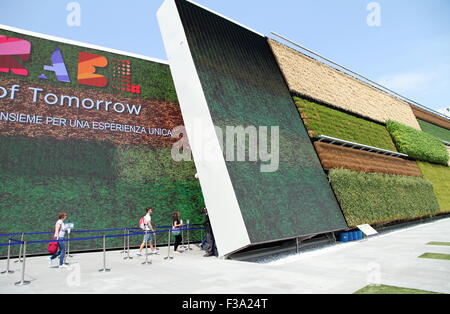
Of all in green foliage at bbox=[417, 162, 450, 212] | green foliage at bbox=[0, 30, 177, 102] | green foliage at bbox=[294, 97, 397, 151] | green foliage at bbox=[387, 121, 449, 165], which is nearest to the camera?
green foliage at bbox=[0, 30, 177, 102]

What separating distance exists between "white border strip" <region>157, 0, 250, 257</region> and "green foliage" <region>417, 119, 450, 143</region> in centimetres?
2601

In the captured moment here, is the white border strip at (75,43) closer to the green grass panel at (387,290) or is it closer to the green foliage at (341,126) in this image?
the green foliage at (341,126)

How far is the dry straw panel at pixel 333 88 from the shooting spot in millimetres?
16375

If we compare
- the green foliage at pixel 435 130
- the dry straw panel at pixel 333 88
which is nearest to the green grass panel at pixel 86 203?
the dry straw panel at pixel 333 88

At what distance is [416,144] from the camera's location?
2383 centimetres

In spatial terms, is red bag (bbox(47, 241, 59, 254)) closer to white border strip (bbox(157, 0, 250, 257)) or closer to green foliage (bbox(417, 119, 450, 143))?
white border strip (bbox(157, 0, 250, 257))

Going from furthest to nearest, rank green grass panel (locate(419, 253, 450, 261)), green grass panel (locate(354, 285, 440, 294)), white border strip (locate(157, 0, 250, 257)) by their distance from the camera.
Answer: green grass panel (locate(419, 253, 450, 261)) → white border strip (locate(157, 0, 250, 257)) → green grass panel (locate(354, 285, 440, 294))

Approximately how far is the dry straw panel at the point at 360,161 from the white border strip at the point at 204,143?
6060 millimetres

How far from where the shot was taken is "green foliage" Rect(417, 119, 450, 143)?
2981 cm

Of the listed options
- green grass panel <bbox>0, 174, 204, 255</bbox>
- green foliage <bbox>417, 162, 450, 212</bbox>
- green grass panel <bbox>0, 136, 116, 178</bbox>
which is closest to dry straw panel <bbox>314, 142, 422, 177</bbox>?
green foliage <bbox>417, 162, 450, 212</bbox>

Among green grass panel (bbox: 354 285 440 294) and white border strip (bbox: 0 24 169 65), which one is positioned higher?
white border strip (bbox: 0 24 169 65)
